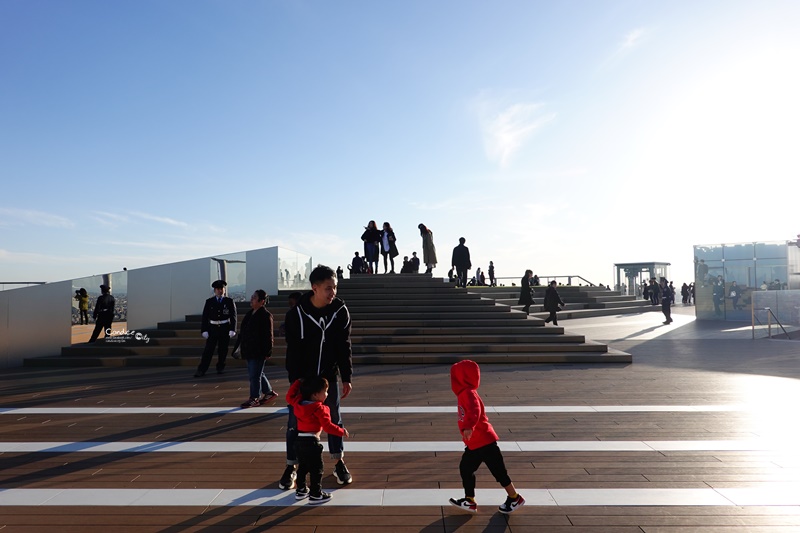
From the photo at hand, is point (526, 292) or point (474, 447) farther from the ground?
point (526, 292)

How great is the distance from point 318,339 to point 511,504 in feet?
5.63

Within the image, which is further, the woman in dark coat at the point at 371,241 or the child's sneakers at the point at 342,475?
the woman in dark coat at the point at 371,241

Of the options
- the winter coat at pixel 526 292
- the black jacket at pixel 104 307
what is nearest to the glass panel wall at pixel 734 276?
the winter coat at pixel 526 292

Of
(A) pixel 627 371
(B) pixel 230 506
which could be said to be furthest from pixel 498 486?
(A) pixel 627 371

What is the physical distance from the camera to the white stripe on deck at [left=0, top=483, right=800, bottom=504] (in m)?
3.79

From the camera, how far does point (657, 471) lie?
4410 mm

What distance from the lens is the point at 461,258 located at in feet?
63.1

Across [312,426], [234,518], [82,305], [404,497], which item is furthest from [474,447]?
[82,305]

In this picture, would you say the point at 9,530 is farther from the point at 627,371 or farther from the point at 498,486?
the point at 627,371

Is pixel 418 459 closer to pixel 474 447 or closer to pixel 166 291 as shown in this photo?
pixel 474 447

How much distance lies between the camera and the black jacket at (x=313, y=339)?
406 cm

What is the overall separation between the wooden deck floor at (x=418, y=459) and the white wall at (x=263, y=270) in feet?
24.1

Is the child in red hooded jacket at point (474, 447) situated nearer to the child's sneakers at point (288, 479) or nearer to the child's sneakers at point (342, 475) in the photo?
the child's sneakers at point (342, 475)

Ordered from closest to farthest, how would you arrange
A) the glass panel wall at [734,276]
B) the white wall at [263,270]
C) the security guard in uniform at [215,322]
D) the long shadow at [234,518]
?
the long shadow at [234,518] → the security guard in uniform at [215,322] → the white wall at [263,270] → the glass panel wall at [734,276]
